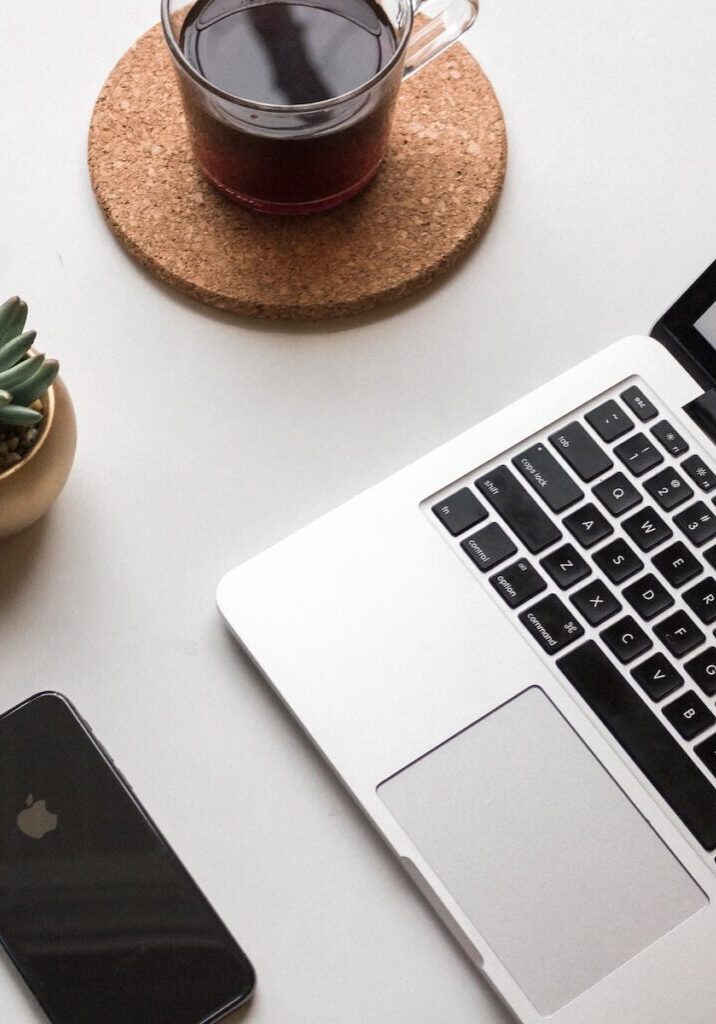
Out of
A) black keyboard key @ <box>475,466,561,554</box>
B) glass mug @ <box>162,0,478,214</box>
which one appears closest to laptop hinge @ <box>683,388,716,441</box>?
black keyboard key @ <box>475,466,561,554</box>

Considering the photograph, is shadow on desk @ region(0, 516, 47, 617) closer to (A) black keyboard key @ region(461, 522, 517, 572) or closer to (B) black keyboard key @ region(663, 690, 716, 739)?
(A) black keyboard key @ region(461, 522, 517, 572)

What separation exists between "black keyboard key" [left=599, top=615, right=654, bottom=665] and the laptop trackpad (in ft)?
0.15

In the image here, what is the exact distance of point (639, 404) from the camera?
653 mm

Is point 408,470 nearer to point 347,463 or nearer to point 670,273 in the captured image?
point 347,463

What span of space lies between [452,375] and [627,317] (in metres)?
0.12

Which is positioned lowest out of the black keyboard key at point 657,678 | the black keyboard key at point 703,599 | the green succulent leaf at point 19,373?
the black keyboard key at point 657,678

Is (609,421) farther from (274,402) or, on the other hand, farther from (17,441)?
(17,441)

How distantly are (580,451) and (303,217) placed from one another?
224mm

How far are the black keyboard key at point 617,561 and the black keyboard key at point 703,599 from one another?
3cm

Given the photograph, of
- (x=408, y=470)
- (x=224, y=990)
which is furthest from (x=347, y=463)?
(x=224, y=990)

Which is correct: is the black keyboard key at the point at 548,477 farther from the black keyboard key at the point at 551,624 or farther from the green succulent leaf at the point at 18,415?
the green succulent leaf at the point at 18,415

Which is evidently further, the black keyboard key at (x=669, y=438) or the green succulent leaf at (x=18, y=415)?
the black keyboard key at (x=669, y=438)

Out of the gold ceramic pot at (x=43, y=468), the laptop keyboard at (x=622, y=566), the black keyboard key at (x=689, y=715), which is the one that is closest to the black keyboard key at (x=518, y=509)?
the laptop keyboard at (x=622, y=566)

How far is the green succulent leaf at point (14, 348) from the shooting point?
54cm
